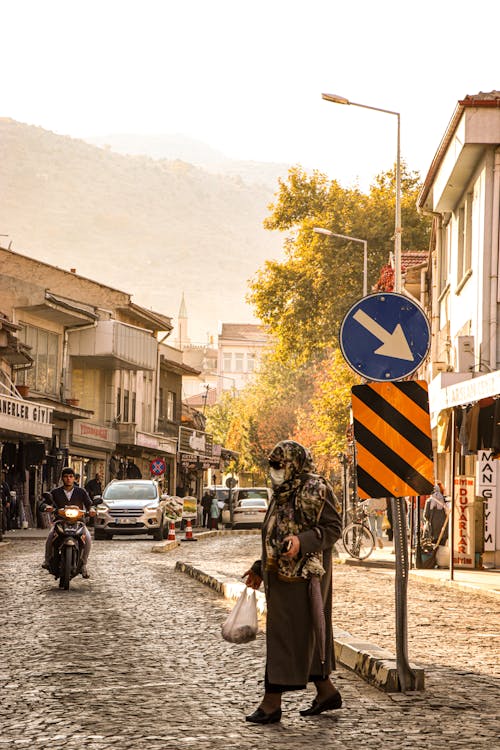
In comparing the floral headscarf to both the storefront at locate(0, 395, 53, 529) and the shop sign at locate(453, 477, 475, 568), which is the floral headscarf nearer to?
the shop sign at locate(453, 477, 475, 568)

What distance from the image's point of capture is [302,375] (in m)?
102

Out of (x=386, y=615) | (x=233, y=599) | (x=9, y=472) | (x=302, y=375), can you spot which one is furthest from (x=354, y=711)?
(x=302, y=375)

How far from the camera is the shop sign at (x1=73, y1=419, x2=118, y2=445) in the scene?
56.4 metres

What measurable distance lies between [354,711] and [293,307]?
44.4m

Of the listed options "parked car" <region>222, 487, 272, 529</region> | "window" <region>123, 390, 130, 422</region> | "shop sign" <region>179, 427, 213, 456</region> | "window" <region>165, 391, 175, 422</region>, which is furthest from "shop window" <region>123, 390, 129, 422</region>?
"window" <region>165, 391, 175, 422</region>

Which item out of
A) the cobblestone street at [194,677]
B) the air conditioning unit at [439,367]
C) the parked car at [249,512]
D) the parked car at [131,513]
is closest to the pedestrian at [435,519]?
the cobblestone street at [194,677]

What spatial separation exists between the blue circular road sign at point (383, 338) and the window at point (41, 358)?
43.5 m

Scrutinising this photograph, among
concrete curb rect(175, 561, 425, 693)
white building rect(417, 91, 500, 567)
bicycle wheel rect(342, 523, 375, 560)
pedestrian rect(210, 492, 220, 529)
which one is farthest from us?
pedestrian rect(210, 492, 220, 529)

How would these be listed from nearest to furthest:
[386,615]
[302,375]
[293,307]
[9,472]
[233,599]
→ [386,615], [233,599], [9,472], [293,307], [302,375]

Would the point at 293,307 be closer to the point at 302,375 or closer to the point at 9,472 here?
the point at 9,472

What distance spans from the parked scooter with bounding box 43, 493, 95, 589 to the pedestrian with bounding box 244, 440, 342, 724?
35.3 feet

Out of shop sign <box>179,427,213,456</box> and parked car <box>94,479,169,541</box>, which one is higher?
shop sign <box>179,427,213,456</box>

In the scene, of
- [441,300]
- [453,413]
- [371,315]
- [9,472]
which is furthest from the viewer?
[9,472]

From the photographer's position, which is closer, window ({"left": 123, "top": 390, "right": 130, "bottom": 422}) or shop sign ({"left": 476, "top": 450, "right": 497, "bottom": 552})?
shop sign ({"left": 476, "top": 450, "right": 497, "bottom": 552})
